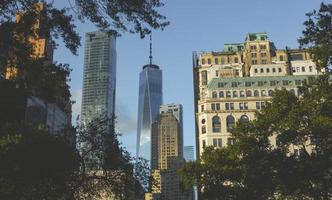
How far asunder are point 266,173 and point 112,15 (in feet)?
96.9

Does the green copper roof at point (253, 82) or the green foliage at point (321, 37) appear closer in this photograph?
the green foliage at point (321, 37)

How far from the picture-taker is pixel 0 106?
985 inches

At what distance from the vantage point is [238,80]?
135m

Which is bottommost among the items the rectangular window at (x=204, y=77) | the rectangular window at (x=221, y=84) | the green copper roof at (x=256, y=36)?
the rectangular window at (x=221, y=84)

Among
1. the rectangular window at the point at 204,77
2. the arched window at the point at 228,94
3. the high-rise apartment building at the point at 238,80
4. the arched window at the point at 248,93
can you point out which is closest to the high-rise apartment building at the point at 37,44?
the high-rise apartment building at the point at 238,80

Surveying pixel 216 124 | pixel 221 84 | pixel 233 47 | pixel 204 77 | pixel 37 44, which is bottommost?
pixel 37 44

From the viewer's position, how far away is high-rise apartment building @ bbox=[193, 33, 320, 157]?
12644 cm

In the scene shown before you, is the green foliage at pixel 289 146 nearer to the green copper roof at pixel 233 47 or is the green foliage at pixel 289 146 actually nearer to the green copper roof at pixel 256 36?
the green copper roof at pixel 256 36

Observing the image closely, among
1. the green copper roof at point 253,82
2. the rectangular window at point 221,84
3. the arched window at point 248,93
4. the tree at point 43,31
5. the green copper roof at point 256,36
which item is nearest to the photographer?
the tree at point 43,31

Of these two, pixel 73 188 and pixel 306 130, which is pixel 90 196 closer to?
pixel 73 188

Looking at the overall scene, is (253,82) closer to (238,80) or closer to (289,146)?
(238,80)

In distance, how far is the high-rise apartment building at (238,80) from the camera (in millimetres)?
126438

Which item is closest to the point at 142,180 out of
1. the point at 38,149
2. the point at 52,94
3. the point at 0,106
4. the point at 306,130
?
the point at 38,149

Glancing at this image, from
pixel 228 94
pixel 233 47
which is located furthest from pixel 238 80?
pixel 233 47
